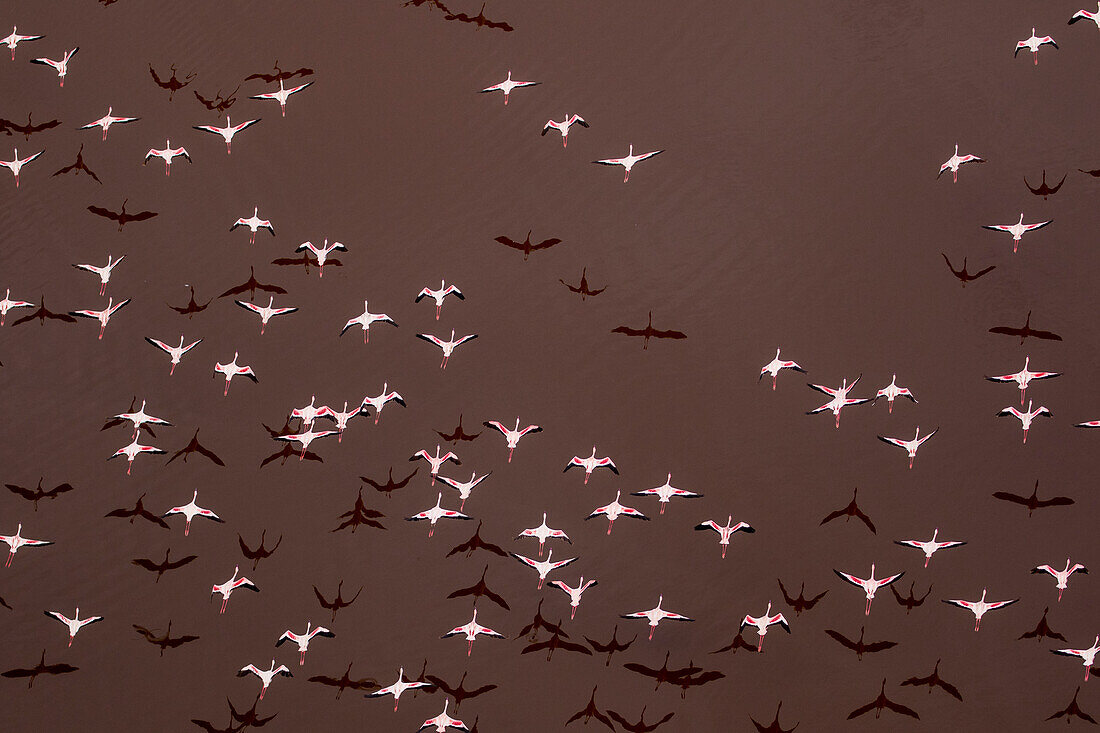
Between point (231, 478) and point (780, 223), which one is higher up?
point (780, 223)

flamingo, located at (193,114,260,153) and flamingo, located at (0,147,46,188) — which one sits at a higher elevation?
flamingo, located at (193,114,260,153)

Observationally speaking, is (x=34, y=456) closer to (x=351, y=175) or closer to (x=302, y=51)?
(x=351, y=175)

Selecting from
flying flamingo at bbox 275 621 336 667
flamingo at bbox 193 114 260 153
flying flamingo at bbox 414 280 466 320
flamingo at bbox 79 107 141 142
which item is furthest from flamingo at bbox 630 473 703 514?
flamingo at bbox 79 107 141 142

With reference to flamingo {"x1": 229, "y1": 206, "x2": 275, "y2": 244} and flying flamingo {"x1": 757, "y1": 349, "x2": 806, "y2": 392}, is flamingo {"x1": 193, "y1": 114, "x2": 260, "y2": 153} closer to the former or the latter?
flamingo {"x1": 229, "y1": 206, "x2": 275, "y2": 244}

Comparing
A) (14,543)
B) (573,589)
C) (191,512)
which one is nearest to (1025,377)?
(573,589)

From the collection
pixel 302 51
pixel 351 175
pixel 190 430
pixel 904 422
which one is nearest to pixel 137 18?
pixel 302 51
